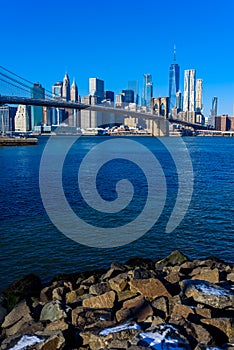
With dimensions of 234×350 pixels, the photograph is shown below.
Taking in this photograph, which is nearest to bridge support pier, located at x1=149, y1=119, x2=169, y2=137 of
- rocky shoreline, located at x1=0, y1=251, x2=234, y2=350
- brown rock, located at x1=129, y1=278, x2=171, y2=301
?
rocky shoreline, located at x1=0, y1=251, x2=234, y2=350

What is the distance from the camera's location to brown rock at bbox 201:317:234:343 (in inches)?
139

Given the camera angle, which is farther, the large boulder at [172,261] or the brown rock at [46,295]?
the large boulder at [172,261]

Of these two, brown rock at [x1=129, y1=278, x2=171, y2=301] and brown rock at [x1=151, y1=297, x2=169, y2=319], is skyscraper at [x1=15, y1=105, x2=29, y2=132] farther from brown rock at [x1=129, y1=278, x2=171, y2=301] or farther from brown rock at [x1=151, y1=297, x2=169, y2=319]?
brown rock at [x1=151, y1=297, x2=169, y2=319]

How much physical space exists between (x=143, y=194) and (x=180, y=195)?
1.40 m

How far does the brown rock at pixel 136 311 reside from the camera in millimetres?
3822

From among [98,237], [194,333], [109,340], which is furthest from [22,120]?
[194,333]

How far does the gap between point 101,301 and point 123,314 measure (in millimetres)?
489

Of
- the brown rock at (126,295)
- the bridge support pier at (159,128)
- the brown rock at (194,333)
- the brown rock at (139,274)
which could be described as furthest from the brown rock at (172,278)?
the bridge support pier at (159,128)

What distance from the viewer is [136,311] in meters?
3.90

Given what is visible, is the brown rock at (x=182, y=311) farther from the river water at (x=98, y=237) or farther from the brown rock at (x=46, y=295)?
the river water at (x=98, y=237)

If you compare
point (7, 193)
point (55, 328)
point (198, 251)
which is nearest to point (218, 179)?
point (7, 193)

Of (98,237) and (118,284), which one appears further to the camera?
(98,237)

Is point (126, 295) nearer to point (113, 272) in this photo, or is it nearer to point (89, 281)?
point (89, 281)

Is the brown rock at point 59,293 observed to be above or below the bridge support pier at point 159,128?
below
